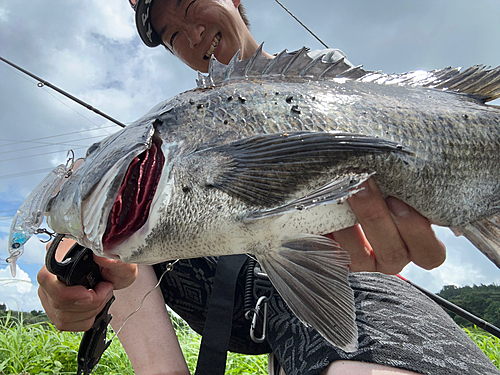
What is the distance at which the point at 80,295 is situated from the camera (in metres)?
1.46

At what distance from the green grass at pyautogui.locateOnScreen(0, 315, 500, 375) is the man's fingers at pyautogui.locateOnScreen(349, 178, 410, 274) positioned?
2302 millimetres

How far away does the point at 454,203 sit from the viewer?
4.78 ft

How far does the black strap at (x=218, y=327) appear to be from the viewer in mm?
1816

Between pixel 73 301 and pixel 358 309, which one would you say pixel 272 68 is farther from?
pixel 73 301

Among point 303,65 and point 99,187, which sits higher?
point 303,65

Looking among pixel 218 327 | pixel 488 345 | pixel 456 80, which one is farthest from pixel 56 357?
pixel 488 345

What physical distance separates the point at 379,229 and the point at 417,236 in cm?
20

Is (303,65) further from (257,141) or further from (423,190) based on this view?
(423,190)

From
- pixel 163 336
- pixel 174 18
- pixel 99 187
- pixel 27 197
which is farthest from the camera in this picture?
pixel 174 18

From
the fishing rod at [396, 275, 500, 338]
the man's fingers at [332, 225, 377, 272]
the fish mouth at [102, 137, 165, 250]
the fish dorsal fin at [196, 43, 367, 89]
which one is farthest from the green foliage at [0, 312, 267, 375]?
the fish dorsal fin at [196, 43, 367, 89]

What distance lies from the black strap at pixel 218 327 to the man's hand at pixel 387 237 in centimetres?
68

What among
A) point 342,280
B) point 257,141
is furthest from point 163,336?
point 257,141

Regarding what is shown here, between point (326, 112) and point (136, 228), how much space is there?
0.85 metres

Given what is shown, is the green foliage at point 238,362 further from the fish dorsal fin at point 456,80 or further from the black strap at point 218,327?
the fish dorsal fin at point 456,80
